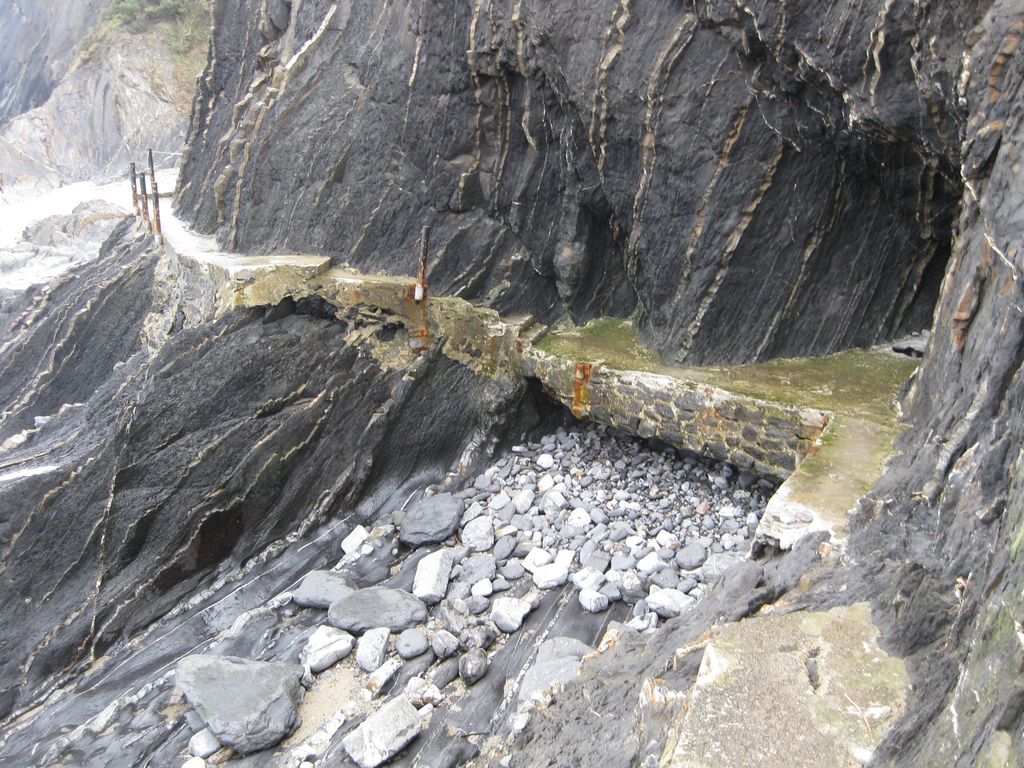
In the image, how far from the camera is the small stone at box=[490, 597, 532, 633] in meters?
5.80

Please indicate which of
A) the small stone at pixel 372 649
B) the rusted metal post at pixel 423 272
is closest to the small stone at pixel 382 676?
the small stone at pixel 372 649

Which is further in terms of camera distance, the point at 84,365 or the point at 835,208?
the point at 84,365

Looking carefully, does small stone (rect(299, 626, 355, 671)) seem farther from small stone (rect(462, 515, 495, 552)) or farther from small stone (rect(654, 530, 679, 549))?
small stone (rect(654, 530, 679, 549))

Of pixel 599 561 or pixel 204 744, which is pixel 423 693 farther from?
pixel 599 561

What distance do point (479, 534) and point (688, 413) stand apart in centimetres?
229

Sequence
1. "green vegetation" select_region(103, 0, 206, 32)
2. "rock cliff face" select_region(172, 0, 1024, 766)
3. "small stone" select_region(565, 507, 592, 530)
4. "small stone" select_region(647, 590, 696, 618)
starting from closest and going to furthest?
1. "rock cliff face" select_region(172, 0, 1024, 766)
2. "small stone" select_region(647, 590, 696, 618)
3. "small stone" select_region(565, 507, 592, 530)
4. "green vegetation" select_region(103, 0, 206, 32)

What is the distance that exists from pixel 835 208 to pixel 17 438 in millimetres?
10290

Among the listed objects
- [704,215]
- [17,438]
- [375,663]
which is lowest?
[17,438]

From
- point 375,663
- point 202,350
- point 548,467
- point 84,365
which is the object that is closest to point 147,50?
point 84,365

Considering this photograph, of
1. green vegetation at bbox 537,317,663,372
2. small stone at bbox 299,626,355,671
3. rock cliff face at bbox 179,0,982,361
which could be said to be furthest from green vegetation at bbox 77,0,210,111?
small stone at bbox 299,626,355,671

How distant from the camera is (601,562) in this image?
6.21 metres

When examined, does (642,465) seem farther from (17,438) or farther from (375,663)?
(17,438)

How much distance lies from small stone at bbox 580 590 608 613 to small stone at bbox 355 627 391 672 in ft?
5.38

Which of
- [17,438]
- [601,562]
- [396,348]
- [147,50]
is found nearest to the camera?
[601,562]
